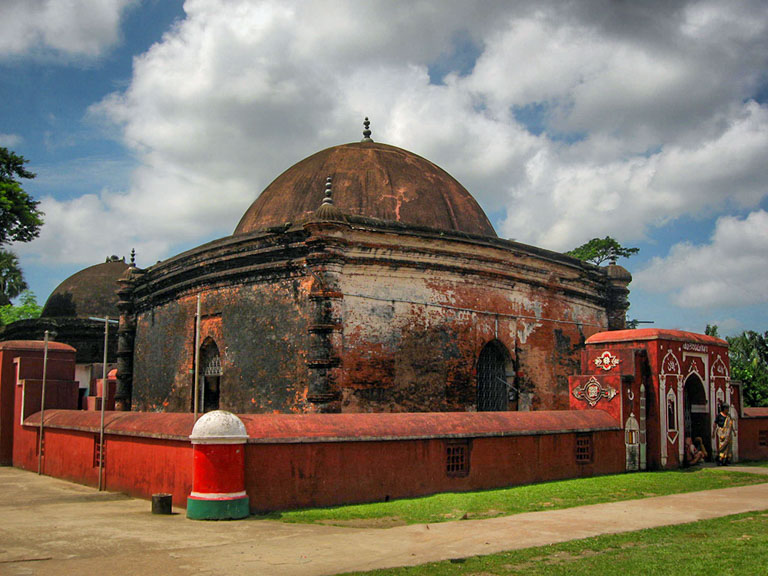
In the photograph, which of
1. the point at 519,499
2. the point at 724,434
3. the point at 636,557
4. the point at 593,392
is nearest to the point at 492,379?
A: the point at 593,392

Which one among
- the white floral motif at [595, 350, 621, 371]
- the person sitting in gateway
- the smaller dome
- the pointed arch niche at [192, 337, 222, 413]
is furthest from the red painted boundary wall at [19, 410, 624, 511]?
the smaller dome

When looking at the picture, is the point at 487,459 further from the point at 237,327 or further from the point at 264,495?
the point at 237,327

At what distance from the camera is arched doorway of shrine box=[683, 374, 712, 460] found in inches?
601

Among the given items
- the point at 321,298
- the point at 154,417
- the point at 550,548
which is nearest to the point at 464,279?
the point at 321,298

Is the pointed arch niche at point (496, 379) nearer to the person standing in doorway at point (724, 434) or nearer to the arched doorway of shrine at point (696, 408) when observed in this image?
the arched doorway of shrine at point (696, 408)

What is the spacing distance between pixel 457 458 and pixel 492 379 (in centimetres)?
464

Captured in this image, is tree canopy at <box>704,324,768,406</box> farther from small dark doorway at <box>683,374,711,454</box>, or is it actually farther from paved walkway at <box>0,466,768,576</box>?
paved walkway at <box>0,466,768,576</box>

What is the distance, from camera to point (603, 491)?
11.3 m

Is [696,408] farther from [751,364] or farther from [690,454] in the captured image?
[751,364]

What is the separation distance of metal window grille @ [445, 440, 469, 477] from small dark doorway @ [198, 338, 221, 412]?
20.0 feet

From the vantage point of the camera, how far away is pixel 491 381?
50.3 feet

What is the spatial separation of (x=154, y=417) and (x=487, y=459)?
199 inches

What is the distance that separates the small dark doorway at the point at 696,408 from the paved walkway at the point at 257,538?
490 centimetres

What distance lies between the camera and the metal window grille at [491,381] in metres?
15.0
